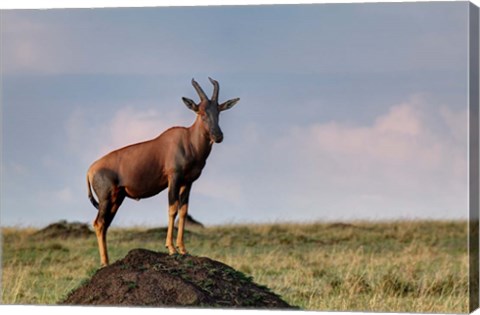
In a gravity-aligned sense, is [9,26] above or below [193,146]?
above

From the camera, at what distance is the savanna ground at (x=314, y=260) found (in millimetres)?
16438

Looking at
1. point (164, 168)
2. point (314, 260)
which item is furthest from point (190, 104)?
point (314, 260)

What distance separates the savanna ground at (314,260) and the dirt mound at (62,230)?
0.16 m

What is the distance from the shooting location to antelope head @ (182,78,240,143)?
53.6 ft

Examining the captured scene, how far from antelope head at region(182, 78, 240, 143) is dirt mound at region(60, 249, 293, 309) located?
1.82 metres

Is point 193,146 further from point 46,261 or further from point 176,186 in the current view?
point 46,261

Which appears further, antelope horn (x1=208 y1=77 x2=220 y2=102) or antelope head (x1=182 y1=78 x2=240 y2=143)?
antelope horn (x1=208 y1=77 x2=220 y2=102)

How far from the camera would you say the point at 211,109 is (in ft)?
53.7

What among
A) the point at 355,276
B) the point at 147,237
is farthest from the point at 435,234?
the point at 147,237

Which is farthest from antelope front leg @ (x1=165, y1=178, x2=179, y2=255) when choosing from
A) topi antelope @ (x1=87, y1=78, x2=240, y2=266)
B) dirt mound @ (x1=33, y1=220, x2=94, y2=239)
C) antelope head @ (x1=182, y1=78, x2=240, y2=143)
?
dirt mound @ (x1=33, y1=220, x2=94, y2=239)

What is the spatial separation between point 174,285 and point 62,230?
5829 mm

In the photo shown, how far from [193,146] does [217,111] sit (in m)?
0.50

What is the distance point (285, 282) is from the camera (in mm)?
17438

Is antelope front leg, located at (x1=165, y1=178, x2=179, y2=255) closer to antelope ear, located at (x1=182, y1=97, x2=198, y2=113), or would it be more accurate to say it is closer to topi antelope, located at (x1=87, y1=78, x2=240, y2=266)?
topi antelope, located at (x1=87, y1=78, x2=240, y2=266)
